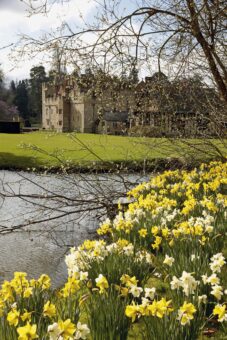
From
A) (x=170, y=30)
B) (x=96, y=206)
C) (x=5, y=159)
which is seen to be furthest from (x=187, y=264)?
(x=5, y=159)

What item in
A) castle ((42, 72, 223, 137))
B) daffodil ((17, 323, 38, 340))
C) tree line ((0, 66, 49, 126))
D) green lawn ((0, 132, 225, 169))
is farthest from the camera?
tree line ((0, 66, 49, 126))

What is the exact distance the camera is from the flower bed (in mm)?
2396

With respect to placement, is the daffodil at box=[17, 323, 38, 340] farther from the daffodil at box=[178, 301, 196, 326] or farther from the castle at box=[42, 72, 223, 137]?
the castle at box=[42, 72, 223, 137]

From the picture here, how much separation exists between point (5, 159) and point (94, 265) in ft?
56.2

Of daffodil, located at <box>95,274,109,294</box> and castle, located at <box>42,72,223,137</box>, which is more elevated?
castle, located at <box>42,72,223,137</box>

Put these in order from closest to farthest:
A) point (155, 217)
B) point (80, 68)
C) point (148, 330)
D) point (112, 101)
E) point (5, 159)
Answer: point (148, 330) < point (155, 217) < point (80, 68) < point (112, 101) < point (5, 159)

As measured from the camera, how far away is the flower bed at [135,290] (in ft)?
7.86

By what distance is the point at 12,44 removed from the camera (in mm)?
7512

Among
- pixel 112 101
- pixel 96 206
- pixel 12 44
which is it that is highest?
pixel 12 44

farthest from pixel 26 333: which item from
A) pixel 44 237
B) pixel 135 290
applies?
pixel 44 237

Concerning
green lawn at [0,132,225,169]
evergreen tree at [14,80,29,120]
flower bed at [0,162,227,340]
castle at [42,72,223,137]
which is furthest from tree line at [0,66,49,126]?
flower bed at [0,162,227,340]

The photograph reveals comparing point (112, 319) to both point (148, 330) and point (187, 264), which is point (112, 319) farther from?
point (187, 264)

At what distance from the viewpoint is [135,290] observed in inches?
110

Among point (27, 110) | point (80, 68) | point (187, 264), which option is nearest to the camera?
point (187, 264)
